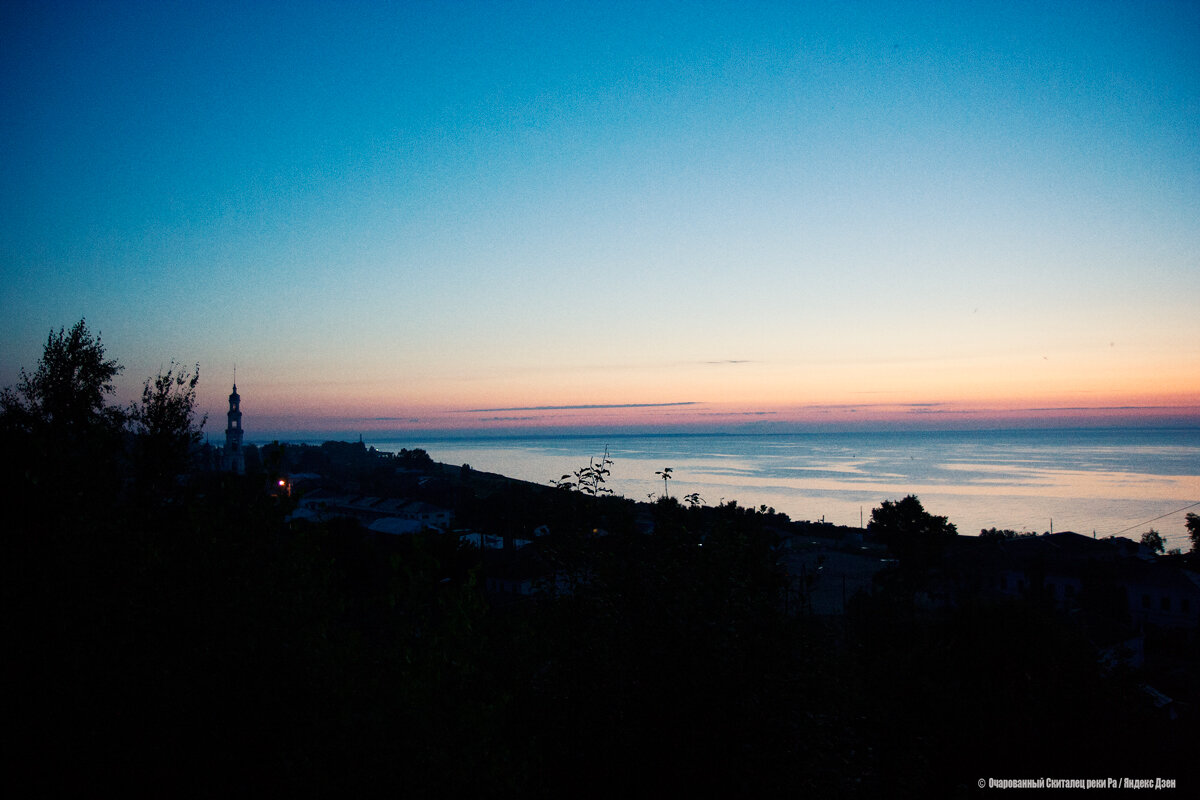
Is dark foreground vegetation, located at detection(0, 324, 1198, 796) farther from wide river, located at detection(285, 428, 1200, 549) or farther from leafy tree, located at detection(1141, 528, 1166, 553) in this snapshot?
leafy tree, located at detection(1141, 528, 1166, 553)

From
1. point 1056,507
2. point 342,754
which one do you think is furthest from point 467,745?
point 1056,507

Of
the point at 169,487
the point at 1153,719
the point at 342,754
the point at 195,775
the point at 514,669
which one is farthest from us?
the point at 169,487

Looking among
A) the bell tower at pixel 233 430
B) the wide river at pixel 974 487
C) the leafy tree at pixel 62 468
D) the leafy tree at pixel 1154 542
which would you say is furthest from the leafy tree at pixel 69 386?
the leafy tree at pixel 1154 542

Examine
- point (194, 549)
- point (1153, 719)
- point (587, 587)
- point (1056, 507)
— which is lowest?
point (1056, 507)

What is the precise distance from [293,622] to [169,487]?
9.29 m

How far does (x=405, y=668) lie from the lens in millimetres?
5789

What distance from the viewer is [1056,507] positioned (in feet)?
241

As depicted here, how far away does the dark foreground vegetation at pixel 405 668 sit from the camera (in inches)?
184

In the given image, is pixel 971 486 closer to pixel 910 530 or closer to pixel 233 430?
pixel 910 530

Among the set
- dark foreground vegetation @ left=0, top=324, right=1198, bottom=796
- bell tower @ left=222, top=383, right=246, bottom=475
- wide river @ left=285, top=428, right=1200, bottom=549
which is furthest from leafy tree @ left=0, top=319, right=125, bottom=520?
bell tower @ left=222, top=383, right=246, bottom=475

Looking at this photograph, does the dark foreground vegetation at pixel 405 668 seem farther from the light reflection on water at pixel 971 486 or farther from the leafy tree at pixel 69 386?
the light reflection on water at pixel 971 486

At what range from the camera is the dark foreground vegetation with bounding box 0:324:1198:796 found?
468 cm

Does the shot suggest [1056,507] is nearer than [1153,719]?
No

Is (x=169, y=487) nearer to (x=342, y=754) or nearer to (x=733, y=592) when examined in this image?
(x=342, y=754)
